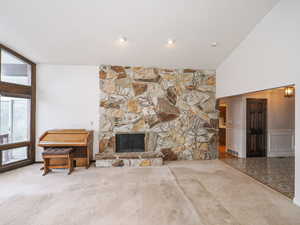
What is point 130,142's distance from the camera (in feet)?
15.3

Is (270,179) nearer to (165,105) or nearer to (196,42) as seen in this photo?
(165,105)

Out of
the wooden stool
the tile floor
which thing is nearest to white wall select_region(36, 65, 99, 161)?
the wooden stool

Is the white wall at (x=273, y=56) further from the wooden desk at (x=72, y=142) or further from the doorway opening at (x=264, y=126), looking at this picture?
the wooden desk at (x=72, y=142)

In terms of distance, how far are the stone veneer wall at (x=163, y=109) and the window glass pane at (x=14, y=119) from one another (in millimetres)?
2087

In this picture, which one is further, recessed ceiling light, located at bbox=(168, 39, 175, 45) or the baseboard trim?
recessed ceiling light, located at bbox=(168, 39, 175, 45)

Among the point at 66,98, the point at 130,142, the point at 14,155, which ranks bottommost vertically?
the point at 14,155

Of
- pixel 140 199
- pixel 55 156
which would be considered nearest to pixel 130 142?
pixel 55 156

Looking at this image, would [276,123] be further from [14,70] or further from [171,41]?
[14,70]

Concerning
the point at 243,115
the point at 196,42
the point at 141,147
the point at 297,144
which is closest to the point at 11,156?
the point at 141,147

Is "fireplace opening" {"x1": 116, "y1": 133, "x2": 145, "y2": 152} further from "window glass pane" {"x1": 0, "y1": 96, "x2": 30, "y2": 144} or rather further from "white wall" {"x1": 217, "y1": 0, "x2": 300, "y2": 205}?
"white wall" {"x1": 217, "y1": 0, "x2": 300, "y2": 205}

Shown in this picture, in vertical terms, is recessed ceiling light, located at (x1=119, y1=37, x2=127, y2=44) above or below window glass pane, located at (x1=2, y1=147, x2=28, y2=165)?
above

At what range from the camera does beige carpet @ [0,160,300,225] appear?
2.06 metres

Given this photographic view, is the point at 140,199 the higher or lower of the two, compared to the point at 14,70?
lower

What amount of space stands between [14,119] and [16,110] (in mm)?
247
